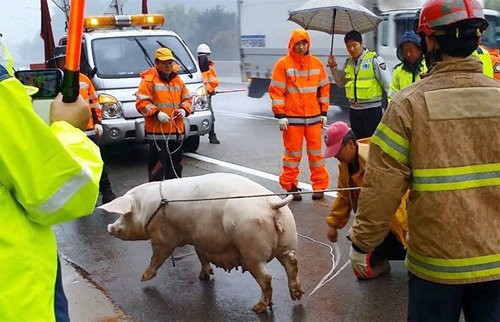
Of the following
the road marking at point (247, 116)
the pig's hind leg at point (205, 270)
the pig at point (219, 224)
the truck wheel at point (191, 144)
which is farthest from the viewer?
the road marking at point (247, 116)

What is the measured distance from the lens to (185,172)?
8.62 metres

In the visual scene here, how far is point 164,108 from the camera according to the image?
6707mm

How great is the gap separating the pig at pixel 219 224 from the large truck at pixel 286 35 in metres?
9.27

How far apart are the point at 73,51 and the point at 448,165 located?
4.86 ft

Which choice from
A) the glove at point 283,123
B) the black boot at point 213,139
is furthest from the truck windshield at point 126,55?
the glove at point 283,123

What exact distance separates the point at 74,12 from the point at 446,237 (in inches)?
64.1

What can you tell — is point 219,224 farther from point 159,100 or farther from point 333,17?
point 333,17

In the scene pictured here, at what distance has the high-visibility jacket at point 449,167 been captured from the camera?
7.39 ft

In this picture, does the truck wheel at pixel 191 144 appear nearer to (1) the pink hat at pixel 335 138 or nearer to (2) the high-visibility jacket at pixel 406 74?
(2) the high-visibility jacket at pixel 406 74

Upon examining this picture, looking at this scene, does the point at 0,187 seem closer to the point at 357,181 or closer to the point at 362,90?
the point at 357,181

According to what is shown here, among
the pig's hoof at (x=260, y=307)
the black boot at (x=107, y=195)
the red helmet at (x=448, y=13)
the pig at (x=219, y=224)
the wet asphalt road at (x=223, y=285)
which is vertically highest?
the red helmet at (x=448, y=13)

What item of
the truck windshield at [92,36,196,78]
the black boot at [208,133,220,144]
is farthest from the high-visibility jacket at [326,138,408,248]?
the black boot at [208,133,220,144]

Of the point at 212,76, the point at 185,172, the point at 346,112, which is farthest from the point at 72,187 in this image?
the point at 346,112

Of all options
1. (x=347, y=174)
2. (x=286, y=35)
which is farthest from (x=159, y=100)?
(x=286, y=35)
